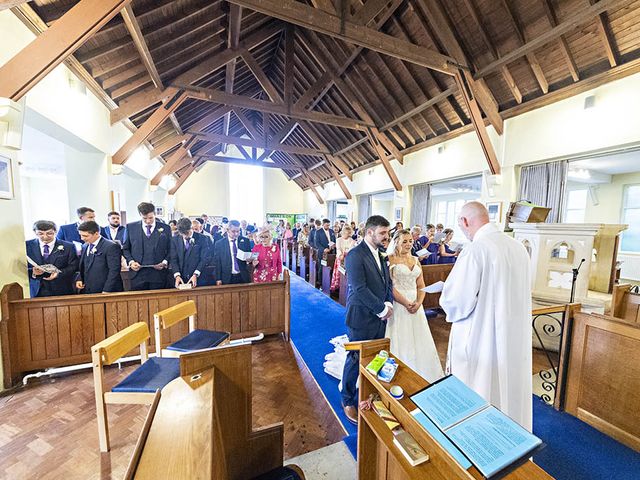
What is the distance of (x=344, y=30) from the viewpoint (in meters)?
3.97

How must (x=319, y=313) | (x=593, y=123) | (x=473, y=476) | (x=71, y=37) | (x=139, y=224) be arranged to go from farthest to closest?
(x=319, y=313)
(x=593, y=123)
(x=139, y=224)
(x=71, y=37)
(x=473, y=476)

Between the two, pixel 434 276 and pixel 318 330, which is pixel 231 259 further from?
pixel 434 276

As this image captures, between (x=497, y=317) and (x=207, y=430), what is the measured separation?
1557mm

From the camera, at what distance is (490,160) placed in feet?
18.2

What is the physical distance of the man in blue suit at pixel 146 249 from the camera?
3.19 m

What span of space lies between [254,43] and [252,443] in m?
7.33

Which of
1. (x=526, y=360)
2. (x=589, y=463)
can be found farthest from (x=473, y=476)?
(x=589, y=463)

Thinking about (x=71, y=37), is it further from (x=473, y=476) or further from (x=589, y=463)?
(x=589, y=463)

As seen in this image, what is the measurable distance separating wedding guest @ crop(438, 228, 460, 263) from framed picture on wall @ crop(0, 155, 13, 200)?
239 inches

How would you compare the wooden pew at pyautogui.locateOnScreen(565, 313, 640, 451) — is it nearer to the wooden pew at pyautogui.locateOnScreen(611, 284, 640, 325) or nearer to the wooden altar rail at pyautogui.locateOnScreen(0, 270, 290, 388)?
the wooden pew at pyautogui.locateOnScreen(611, 284, 640, 325)

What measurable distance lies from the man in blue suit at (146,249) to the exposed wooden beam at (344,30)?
2.86 metres

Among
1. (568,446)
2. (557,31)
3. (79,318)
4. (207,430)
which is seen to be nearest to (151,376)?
(207,430)

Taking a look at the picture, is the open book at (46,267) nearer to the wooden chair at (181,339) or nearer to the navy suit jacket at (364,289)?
the wooden chair at (181,339)

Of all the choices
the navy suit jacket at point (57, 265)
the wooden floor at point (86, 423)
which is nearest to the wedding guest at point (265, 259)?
the wooden floor at point (86, 423)
